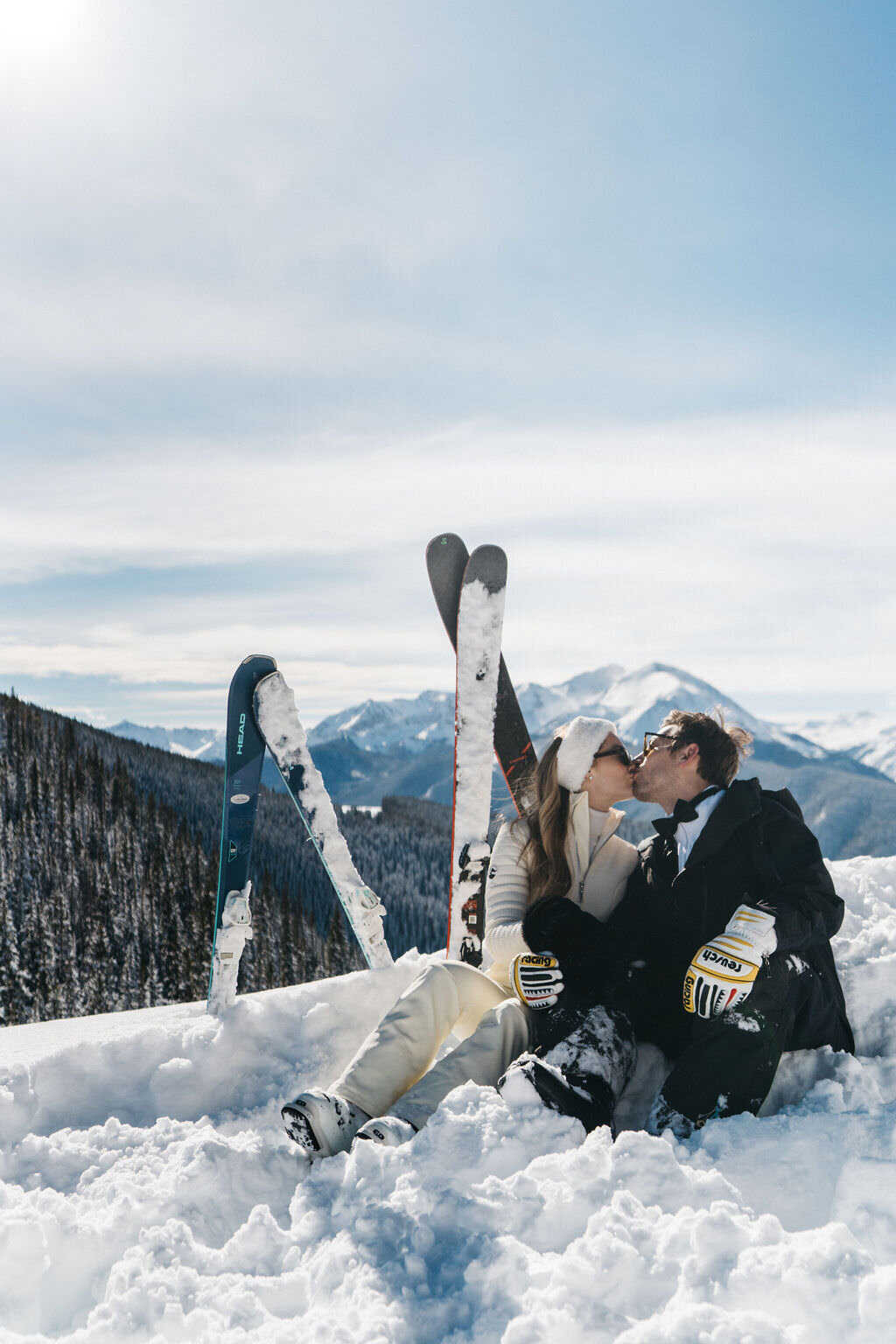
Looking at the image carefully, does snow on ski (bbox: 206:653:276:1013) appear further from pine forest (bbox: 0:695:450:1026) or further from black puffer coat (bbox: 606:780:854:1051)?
pine forest (bbox: 0:695:450:1026)

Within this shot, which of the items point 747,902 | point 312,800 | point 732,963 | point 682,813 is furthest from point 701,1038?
point 312,800

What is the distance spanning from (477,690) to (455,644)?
46 cm

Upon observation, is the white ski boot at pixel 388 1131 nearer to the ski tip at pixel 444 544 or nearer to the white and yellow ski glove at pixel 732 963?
the white and yellow ski glove at pixel 732 963

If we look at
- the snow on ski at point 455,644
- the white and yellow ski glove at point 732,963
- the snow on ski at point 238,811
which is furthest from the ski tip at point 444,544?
the white and yellow ski glove at point 732,963

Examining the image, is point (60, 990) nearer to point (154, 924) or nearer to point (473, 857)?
point (154, 924)

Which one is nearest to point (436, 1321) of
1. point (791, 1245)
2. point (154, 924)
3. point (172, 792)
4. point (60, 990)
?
point (791, 1245)

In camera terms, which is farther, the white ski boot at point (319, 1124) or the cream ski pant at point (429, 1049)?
the cream ski pant at point (429, 1049)

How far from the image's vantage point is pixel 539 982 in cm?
377

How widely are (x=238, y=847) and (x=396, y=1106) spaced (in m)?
2.86

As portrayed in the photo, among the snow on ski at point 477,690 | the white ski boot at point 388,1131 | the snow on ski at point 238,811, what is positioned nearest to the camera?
the white ski boot at point 388,1131

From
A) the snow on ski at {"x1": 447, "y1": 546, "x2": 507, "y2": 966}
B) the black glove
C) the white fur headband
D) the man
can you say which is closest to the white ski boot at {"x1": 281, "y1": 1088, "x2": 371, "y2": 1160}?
the man

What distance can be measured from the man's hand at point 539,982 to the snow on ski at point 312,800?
222 centimetres

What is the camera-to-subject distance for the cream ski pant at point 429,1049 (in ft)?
11.6

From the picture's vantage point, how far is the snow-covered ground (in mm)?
2258
